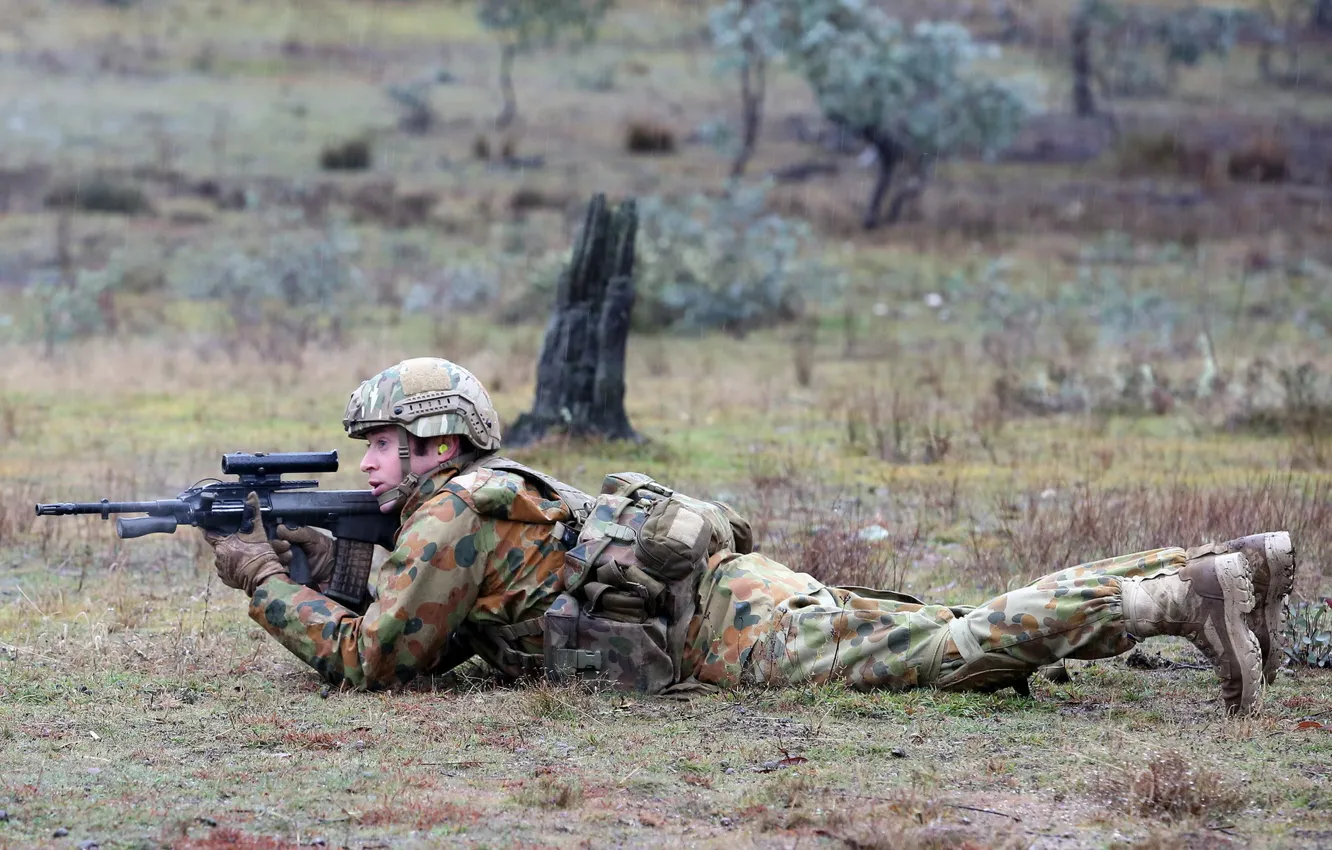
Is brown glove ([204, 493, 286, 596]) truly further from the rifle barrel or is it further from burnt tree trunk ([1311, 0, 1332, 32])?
burnt tree trunk ([1311, 0, 1332, 32])

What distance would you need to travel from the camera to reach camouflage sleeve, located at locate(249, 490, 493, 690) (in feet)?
18.6

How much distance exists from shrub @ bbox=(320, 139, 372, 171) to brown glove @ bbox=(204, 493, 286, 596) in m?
25.5

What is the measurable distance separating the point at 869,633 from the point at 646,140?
92.7 feet

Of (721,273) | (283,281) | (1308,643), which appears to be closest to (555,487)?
(1308,643)

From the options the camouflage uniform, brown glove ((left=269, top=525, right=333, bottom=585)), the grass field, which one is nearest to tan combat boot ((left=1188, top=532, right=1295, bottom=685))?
the camouflage uniform

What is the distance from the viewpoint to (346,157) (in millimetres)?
30953

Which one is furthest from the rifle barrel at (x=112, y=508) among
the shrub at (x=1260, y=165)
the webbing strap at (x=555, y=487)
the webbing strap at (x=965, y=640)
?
the shrub at (x=1260, y=165)

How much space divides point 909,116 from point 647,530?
23262 millimetres

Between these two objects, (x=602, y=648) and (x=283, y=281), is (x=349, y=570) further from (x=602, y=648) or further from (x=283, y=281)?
(x=283, y=281)

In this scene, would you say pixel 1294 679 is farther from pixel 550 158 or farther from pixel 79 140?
pixel 79 140

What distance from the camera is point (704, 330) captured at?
20.1 meters

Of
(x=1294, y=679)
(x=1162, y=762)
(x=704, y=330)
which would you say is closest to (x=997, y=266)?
(x=704, y=330)

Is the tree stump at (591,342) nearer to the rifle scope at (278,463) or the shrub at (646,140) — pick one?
the rifle scope at (278,463)

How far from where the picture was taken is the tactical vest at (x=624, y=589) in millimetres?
5660
